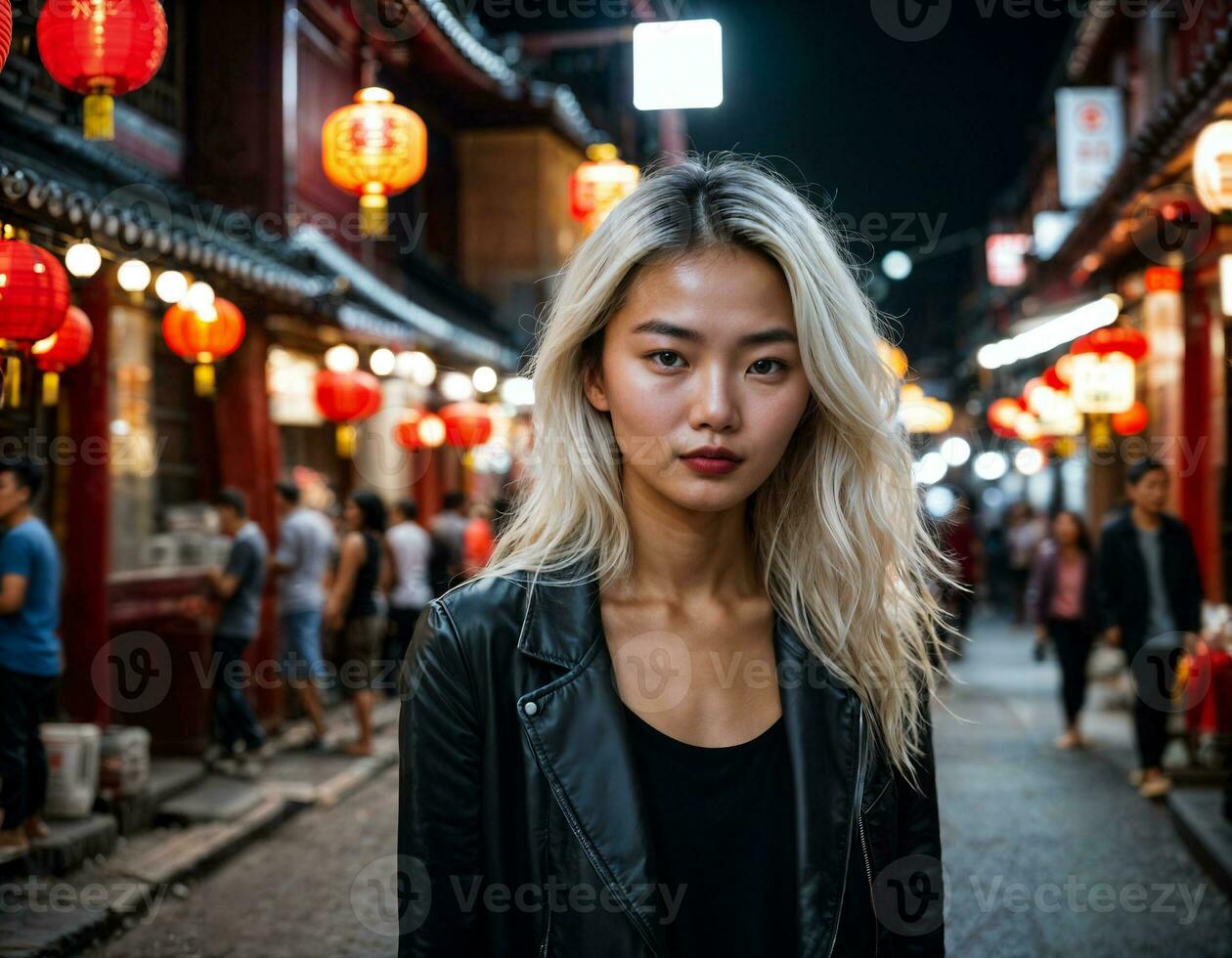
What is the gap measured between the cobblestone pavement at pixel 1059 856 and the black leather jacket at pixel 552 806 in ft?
6.48

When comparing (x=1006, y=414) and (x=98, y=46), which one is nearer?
(x=98, y=46)

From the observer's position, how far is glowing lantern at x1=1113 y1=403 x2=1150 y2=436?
14.3m

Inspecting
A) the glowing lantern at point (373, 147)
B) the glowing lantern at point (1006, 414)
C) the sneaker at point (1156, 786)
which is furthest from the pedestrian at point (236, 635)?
the glowing lantern at point (1006, 414)

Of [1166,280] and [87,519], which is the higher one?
[1166,280]

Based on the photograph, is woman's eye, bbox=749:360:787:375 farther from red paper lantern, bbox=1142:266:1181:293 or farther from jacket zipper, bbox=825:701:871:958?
red paper lantern, bbox=1142:266:1181:293

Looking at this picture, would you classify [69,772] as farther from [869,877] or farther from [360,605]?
[869,877]

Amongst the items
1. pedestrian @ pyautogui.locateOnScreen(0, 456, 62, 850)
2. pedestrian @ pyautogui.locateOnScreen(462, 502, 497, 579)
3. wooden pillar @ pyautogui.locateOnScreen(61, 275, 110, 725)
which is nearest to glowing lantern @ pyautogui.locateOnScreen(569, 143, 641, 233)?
pedestrian @ pyautogui.locateOnScreen(462, 502, 497, 579)

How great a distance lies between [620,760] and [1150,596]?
7.80m

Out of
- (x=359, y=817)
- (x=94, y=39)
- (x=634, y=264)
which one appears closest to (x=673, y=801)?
(x=634, y=264)

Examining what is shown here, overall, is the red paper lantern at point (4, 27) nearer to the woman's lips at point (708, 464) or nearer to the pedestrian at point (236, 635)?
the woman's lips at point (708, 464)

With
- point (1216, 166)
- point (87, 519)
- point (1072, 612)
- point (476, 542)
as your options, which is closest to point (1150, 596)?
point (1072, 612)

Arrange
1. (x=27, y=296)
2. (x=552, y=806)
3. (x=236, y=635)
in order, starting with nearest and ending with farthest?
(x=552, y=806), (x=27, y=296), (x=236, y=635)

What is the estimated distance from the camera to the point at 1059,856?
24.8 ft

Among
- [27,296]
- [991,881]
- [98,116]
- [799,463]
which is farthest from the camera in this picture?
[991,881]
